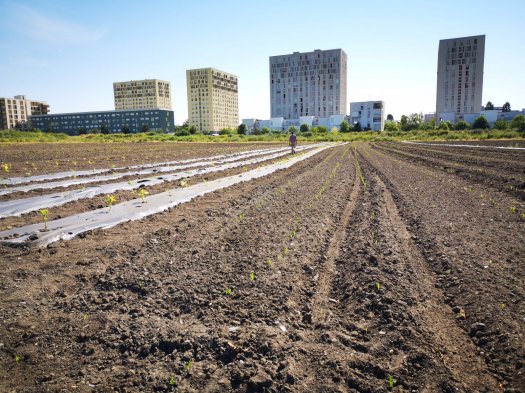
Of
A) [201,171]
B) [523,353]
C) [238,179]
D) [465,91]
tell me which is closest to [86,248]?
[523,353]

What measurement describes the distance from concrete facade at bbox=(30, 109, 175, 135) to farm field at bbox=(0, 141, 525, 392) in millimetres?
129334

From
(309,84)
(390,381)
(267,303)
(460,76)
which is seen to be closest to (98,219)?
(267,303)

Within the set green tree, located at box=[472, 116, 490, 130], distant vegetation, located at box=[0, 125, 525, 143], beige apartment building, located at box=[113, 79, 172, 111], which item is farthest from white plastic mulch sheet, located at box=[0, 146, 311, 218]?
beige apartment building, located at box=[113, 79, 172, 111]

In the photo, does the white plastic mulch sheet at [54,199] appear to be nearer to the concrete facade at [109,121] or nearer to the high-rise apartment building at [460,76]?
the concrete facade at [109,121]

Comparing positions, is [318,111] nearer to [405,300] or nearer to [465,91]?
[465,91]

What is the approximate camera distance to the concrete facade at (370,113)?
110 m

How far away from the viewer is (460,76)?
121188mm

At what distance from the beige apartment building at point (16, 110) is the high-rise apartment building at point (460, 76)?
6810 inches

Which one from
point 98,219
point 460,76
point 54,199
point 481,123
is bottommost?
point 98,219

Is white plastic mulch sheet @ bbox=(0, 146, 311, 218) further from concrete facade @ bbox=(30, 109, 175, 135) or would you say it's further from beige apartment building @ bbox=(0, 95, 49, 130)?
beige apartment building @ bbox=(0, 95, 49, 130)

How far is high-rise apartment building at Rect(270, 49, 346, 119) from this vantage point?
13888cm

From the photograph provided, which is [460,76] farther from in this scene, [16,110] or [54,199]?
[16,110]

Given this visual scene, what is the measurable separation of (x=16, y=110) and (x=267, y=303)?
635ft

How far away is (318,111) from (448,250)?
143 meters
